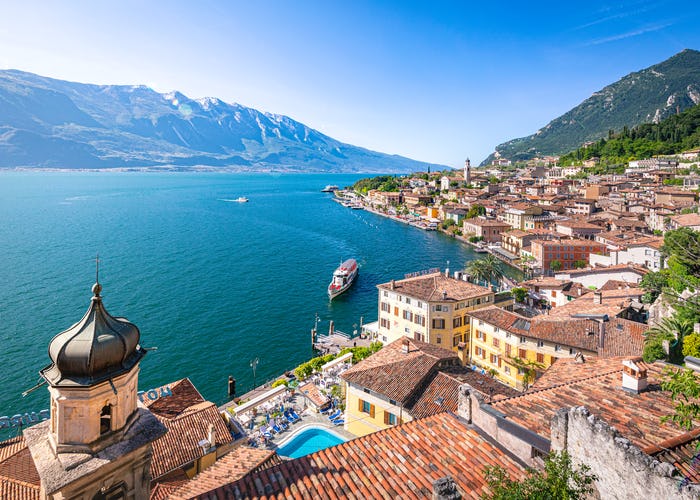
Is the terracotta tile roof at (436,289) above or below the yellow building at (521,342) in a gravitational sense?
above

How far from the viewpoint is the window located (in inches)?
773

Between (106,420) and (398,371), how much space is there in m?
14.9

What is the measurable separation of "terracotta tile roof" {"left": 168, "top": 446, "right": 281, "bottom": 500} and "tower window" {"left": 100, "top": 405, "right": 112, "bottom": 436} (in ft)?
9.99

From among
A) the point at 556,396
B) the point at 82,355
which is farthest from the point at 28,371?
the point at 556,396

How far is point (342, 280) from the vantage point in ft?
191

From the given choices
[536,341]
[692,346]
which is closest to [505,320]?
[536,341]

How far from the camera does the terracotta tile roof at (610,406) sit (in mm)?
9109

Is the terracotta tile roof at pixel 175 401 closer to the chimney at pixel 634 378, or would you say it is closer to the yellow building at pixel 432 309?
the chimney at pixel 634 378

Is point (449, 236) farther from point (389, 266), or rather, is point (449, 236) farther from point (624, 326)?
point (624, 326)

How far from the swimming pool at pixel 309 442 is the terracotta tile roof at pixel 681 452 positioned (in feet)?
40.3

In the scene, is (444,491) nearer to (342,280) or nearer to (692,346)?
(692,346)

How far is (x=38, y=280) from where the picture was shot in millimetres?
56906

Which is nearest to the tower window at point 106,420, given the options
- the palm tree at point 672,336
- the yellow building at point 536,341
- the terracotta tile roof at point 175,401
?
the terracotta tile roof at point 175,401

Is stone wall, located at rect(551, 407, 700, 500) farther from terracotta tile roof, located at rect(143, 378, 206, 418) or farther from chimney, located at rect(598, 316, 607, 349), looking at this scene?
chimney, located at rect(598, 316, 607, 349)
